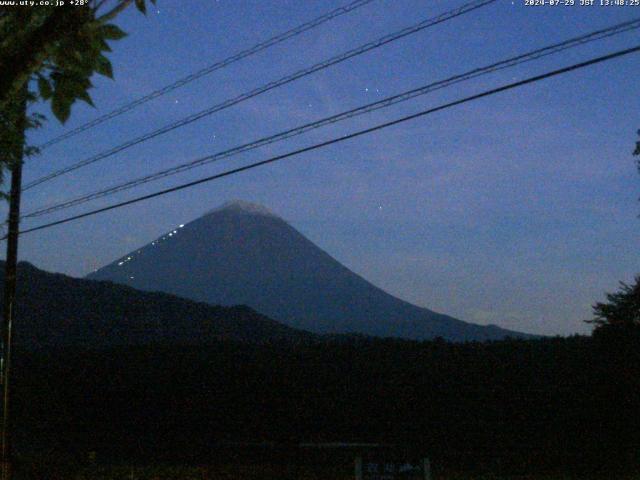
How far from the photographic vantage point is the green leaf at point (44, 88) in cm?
448

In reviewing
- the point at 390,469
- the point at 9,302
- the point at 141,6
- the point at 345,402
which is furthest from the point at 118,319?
the point at 141,6

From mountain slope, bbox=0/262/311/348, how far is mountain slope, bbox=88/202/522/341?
64529 mm

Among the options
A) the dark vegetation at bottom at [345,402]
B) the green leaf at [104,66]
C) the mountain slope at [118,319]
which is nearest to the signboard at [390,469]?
the green leaf at [104,66]

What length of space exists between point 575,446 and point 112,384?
22659mm

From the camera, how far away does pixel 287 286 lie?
17125 centimetres

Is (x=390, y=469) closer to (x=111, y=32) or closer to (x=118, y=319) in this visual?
(x=111, y=32)

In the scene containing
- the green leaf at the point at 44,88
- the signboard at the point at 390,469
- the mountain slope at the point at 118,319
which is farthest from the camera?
the mountain slope at the point at 118,319

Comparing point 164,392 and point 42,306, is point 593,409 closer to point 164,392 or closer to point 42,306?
point 164,392

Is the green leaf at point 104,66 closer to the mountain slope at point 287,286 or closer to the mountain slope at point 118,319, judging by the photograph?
the mountain slope at point 118,319

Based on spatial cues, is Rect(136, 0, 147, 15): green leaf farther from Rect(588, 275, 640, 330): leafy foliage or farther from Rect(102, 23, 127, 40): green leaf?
Rect(588, 275, 640, 330): leafy foliage

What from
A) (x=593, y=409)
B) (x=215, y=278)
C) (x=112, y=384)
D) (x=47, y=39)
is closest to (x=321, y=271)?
(x=215, y=278)

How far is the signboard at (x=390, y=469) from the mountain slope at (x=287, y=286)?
117232 mm

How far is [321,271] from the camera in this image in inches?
7170

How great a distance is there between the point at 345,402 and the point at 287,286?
13875 centimetres
